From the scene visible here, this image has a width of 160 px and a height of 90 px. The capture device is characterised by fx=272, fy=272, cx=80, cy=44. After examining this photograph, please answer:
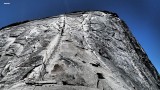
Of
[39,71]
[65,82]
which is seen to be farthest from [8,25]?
[65,82]

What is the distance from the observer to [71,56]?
922 centimetres

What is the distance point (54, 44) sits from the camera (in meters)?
10.4

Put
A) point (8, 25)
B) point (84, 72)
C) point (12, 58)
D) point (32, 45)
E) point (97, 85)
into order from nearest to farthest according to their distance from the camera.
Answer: point (97, 85) → point (84, 72) → point (12, 58) → point (32, 45) → point (8, 25)

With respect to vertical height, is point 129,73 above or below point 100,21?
below

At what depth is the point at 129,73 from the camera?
10445 millimetres

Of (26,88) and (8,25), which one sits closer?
(26,88)

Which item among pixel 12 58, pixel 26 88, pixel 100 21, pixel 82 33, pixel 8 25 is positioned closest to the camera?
pixel 26 88

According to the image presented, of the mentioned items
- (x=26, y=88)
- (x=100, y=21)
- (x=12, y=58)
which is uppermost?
(x=100, y=21)

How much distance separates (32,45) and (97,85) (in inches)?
166

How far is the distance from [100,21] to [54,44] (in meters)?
4.73

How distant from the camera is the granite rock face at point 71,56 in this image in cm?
782

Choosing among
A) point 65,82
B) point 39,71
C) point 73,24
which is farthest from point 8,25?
point 65,82

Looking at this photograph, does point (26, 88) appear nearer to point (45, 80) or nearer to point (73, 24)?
point (45, 80)

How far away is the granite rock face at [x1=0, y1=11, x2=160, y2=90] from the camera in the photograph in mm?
7824
